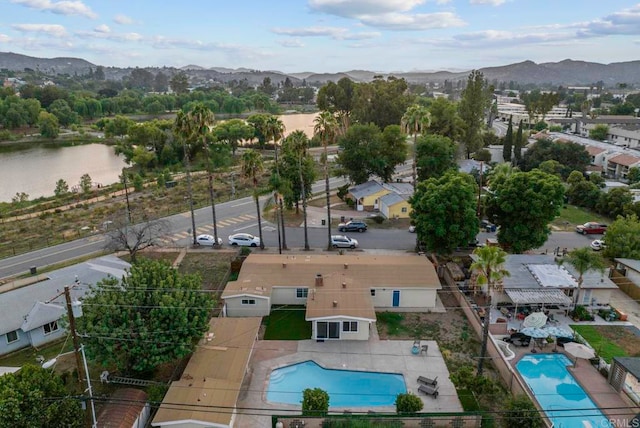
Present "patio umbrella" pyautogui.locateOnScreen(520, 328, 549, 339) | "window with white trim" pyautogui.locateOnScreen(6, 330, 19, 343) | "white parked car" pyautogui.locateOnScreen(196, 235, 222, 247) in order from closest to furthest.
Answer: "window with white trim" pyautogui.locateOnScreen(6, 330, 19, 343) < "patio umbrella" pyautogui.locateOnScreen(520, 328, 549, 339) < "white parked car" pyautogui.locateOnScreen(196, 235, 222, 247)

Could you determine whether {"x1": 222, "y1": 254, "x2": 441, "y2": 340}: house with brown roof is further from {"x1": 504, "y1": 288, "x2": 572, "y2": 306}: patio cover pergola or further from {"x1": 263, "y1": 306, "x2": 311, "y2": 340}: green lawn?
{"x1": 504, "y1": 288, "x2": 572, "y2": 306}: patio cover pergola

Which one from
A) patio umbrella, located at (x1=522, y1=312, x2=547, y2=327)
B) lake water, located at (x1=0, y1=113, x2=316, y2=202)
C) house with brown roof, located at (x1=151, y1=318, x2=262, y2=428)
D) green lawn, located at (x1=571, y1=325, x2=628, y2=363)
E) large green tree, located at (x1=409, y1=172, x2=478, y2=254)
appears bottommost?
green lawn, located at (x1=571, y1=325, x2=628, y2=363)

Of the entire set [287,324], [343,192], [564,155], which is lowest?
[287,324]

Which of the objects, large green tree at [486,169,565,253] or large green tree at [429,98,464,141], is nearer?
large green tree at [486,169,565,253]

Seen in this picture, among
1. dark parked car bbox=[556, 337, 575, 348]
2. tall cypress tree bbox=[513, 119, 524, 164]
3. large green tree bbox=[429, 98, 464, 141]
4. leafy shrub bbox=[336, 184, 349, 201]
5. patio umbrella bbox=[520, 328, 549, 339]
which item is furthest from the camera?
tall cypress tree bbox=[513, 119, 524, 164]

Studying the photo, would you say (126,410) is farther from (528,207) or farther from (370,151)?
(370,151)

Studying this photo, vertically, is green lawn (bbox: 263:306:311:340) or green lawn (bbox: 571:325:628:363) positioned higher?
green lawn (bbox: 263:306:311:340)

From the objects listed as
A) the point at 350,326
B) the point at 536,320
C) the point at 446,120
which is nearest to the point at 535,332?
the point at 536,320

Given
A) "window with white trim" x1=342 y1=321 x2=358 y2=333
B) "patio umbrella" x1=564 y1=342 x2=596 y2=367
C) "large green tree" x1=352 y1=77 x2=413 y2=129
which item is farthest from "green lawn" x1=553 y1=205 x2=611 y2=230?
"large green tree" x1=352 y1=77 x2=413 y2=129
